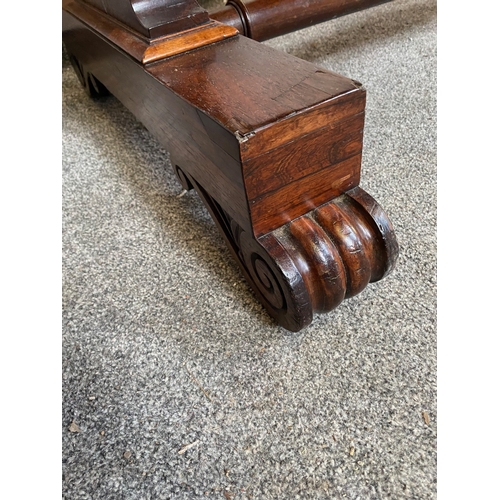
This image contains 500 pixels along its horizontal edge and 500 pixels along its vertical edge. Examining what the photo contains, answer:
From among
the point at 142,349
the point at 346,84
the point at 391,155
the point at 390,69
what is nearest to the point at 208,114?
the point at 346,84

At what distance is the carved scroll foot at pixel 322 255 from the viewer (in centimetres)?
71

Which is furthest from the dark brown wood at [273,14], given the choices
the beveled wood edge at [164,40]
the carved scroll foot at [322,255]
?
the carved scroll foot at [322,255]

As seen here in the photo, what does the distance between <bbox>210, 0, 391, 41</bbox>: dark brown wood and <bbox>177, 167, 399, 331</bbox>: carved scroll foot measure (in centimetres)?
80

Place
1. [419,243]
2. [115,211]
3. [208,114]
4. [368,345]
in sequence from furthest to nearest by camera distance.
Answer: [115,211], [419,243], [368,345], [208,114]

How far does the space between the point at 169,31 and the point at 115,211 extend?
452 mm

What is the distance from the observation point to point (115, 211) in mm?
1129

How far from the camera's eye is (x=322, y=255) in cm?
71

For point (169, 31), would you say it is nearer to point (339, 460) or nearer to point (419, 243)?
point (419, 243)

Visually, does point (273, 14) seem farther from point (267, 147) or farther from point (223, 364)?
point (223, 364)

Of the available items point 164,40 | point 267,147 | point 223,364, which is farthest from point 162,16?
point 223,364

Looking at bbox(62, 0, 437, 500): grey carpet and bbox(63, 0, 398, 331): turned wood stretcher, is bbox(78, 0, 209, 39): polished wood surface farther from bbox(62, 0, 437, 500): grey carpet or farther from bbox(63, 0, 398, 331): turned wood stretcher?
bbox(62, 0, 437, 500): grey carpet

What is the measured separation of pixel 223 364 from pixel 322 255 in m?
0.26

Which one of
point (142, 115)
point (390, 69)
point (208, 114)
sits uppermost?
point (208, 114)

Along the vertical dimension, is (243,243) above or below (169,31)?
below
